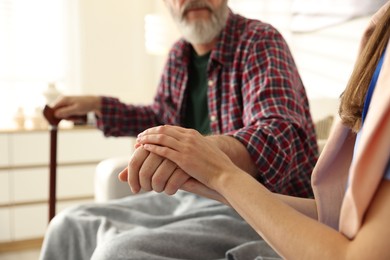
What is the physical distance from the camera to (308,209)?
0.91 metres

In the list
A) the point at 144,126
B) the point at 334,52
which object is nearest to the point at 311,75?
the point at 334,52

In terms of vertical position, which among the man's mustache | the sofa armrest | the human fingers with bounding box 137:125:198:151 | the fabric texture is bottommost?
the sofa armrest

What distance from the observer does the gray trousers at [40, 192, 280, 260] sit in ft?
3.67

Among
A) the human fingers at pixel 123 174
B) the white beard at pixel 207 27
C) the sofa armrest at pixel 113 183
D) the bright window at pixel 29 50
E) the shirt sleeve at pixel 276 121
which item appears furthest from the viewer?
the bright window at pixel 29 50

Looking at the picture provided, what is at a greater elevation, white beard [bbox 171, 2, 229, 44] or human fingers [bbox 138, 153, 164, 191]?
white beard [bbox 171, 2, 229, 44]

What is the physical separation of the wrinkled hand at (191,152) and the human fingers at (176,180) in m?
0.02

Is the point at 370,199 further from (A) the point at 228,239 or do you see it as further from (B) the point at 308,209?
→ (A) the point at 228,239

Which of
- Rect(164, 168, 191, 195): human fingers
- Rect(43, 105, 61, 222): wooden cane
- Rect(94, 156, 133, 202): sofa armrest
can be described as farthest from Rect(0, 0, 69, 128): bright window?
Rect(164, 168, 191, 195): human fingers

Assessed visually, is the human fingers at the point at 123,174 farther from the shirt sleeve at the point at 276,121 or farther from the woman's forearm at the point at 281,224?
the shirt sleeve at the point at 276,121

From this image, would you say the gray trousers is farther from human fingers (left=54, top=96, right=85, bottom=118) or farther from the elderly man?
human fingers (left=54, top=96, right=85, bottom=118)

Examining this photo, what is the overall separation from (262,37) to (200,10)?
25 centimetres

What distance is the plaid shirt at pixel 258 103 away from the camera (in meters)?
1.24

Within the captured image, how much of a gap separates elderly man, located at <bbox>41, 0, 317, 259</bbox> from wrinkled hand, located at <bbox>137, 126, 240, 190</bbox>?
0.08 feet

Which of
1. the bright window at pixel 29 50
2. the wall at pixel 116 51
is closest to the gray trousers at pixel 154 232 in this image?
the bright window at pixel 29 50
